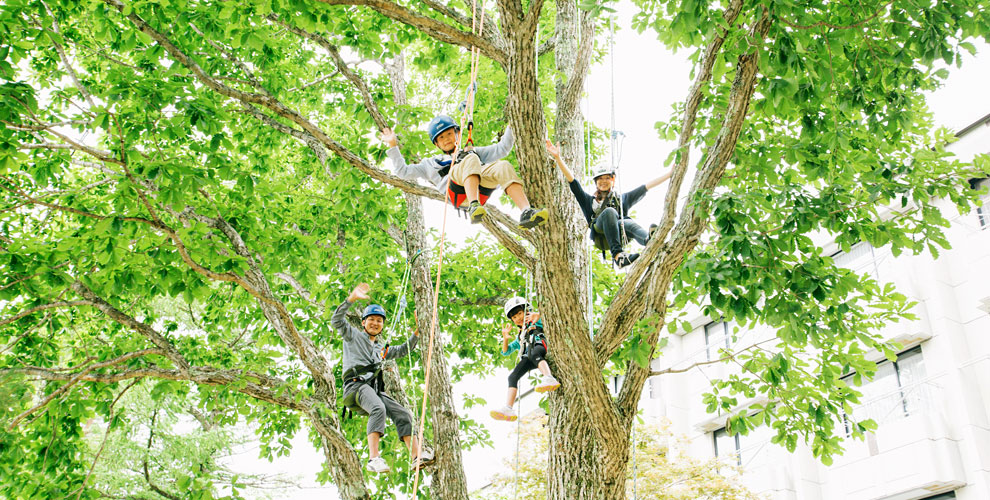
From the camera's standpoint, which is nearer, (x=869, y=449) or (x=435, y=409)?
(x=435, y=409)

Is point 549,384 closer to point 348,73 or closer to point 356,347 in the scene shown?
point 356,347

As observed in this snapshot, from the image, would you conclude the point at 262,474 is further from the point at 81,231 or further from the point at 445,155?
the point at 445,155

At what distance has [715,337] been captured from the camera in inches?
817

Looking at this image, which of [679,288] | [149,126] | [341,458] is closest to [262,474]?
[341,458]

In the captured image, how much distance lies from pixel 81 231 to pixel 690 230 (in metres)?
5.10

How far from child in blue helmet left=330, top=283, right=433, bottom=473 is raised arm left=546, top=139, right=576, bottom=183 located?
2231 mm

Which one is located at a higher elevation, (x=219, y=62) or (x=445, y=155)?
(x=219, y=62)

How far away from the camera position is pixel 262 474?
53.1 ft

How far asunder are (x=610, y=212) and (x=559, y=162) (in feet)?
3.54

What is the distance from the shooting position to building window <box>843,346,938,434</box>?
1402cm

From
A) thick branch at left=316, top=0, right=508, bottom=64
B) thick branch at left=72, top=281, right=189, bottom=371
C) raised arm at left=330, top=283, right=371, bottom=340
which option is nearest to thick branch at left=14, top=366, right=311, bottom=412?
thick branch at left=72, top=281, right=189, bottom=371

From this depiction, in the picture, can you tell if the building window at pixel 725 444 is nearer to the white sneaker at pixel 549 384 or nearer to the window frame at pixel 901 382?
the window frame at pixel 901 382

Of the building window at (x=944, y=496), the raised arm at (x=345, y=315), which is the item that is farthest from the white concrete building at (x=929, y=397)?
the raised arm at (x=345, y=315)

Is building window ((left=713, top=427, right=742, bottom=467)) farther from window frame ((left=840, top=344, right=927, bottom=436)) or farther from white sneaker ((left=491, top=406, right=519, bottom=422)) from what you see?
white sneaker ((left=491, top=406, right=519, bottom=422))
